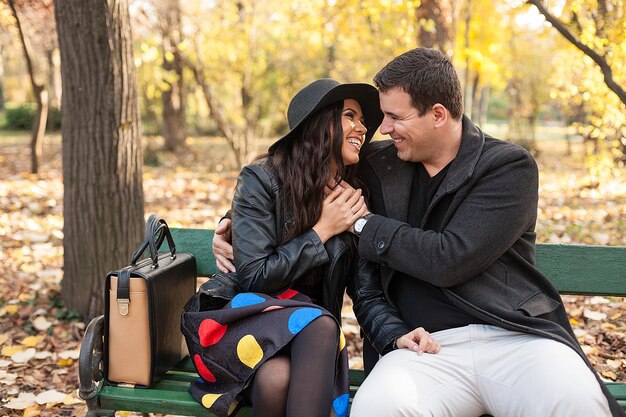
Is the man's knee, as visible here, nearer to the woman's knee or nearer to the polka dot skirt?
the polka dot skirt

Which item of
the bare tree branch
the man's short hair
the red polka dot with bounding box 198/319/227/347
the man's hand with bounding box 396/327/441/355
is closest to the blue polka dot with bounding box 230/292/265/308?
the red polka dot with bounding box 198/319/227/347

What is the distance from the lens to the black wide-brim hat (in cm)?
298

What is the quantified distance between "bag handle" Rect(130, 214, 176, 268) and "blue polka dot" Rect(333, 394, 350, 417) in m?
1.00

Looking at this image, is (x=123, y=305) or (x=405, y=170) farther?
(x=405, y=170)

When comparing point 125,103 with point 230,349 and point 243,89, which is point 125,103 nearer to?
point 230,349

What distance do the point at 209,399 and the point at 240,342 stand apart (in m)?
0.26

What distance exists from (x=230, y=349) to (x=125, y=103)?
245 cm

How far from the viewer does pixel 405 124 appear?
2.91m

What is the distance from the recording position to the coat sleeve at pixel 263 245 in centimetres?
288

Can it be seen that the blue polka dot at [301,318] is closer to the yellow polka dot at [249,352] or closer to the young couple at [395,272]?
the young couple at [395,272]

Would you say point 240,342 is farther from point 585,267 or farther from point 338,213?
point 585,267

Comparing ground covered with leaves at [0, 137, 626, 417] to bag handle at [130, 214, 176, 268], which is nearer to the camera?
bag handle at [130, 214, 176, 268]

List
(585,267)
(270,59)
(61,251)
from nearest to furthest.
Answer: (585,267) < (61,251) < (270,59)

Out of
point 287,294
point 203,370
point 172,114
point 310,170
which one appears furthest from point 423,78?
point 172,114
